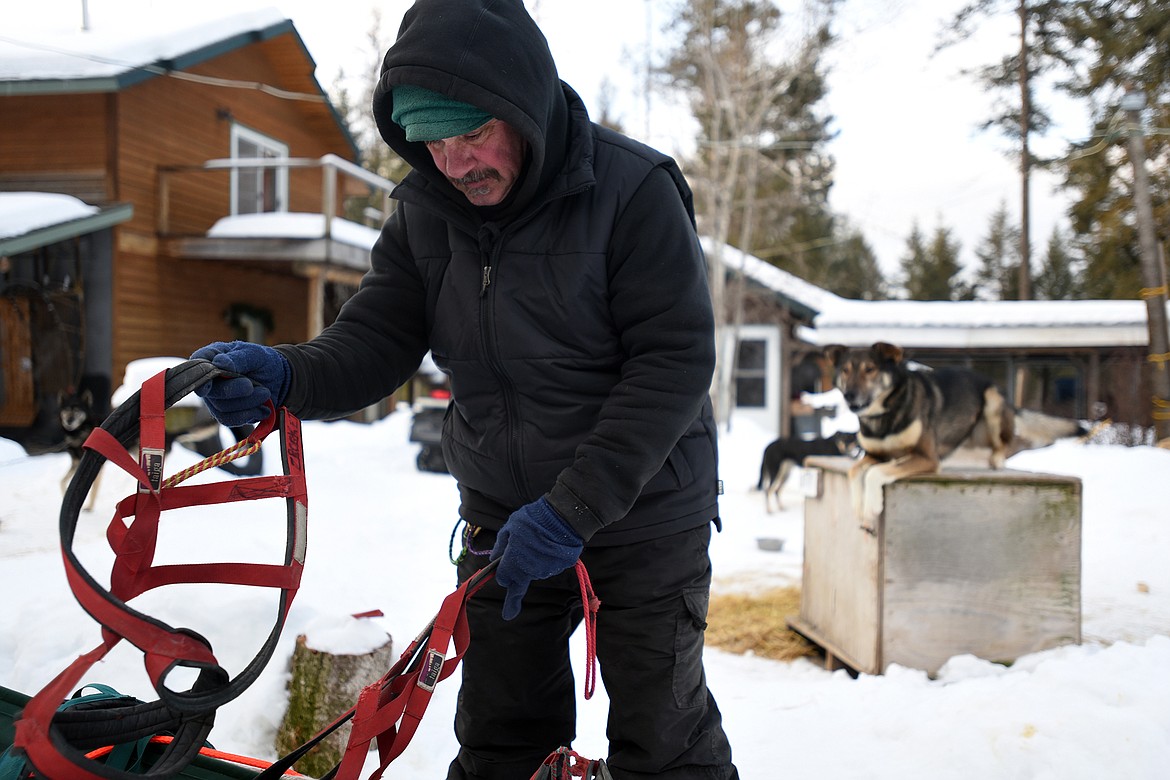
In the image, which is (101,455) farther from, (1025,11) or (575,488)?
(1025,11)

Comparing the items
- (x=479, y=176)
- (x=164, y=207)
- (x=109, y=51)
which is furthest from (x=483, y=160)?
(x=164, y=207)

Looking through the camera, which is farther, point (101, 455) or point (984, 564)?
point (984, 564)

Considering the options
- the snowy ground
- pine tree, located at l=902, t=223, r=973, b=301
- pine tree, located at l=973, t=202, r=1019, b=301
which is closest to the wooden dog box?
the snowy ground

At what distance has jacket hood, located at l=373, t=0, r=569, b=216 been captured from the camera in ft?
4.91

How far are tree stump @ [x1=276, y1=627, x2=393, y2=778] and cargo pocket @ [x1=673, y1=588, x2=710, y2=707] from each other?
1344 mm

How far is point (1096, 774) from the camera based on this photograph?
2.29 meters

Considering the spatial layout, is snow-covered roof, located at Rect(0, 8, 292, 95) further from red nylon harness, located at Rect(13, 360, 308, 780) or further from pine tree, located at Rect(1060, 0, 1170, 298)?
pine tree, located at Rect(1060, 0, 1170, 298)

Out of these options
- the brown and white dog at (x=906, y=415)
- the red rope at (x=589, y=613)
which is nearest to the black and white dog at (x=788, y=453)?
the brown and white dog at (x=906, y=415)

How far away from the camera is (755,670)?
12.5 feet

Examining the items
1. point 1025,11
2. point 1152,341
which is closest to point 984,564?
point 1152,341

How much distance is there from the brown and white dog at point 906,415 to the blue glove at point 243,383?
2716mm

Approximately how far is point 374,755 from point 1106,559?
5.10 m

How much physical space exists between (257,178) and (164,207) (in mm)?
2302

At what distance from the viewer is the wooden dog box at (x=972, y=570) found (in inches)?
138
